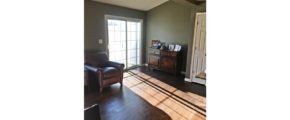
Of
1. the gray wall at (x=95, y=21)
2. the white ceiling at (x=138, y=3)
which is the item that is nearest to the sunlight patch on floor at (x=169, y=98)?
the gray wall at (x=95, y=21)

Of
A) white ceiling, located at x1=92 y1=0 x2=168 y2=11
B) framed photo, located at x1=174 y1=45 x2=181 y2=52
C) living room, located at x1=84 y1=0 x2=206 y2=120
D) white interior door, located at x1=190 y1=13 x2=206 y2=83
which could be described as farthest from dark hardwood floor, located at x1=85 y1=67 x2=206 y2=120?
white ceiling, located at x1=92 y1=0 x2=168 y2=11

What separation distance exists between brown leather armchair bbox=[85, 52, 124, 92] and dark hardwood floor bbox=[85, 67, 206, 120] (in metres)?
0.19

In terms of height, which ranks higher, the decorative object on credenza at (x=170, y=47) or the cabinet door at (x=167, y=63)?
the decorative object on credenza at (x=170, y=47)

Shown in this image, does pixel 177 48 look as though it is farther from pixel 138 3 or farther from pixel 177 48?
pixel 138 3

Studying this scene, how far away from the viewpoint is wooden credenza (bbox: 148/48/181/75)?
5094 millimetres

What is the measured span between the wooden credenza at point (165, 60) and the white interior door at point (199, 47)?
2.18 feet

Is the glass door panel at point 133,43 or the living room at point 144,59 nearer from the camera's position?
the living room at point 144,59

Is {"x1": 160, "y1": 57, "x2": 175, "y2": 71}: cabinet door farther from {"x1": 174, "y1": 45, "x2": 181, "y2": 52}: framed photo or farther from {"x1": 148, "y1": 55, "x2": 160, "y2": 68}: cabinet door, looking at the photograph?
{"x1": 174, "y1": 45, "x2": 181, "y2": 52}: framed photo

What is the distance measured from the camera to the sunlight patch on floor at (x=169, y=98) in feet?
9.34

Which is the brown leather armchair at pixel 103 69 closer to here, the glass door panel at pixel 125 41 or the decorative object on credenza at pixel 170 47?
the glass door panel at pixel 125 41
